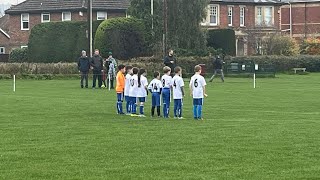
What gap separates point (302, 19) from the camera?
98.4m

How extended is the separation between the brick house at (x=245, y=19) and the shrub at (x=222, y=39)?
25.7 feet

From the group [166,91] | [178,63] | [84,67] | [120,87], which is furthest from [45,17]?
[166,91]

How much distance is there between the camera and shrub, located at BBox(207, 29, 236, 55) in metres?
73.6

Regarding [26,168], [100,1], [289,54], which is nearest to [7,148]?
[26,168]

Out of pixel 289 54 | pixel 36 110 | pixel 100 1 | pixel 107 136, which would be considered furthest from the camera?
pixel 100 1

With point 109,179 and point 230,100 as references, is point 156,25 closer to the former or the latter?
point 230,100

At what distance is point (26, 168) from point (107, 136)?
4.88 m

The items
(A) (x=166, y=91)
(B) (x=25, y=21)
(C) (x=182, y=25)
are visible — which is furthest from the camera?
(B) (x=25, y=21)

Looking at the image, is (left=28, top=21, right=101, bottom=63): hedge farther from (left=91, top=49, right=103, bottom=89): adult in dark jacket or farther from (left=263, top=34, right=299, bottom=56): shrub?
(left=91, top=49, right=103, bottom=89): adult in dark jacket

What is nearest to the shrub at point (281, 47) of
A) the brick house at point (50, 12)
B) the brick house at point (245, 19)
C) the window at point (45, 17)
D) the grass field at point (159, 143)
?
the brick house at point (245, 19)

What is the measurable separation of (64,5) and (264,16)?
68.5 ft

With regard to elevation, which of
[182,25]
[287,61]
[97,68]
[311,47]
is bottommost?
[97,68]

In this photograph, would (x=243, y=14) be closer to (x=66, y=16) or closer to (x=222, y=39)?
(x=222, y=39)

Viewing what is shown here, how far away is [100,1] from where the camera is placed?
268ft
